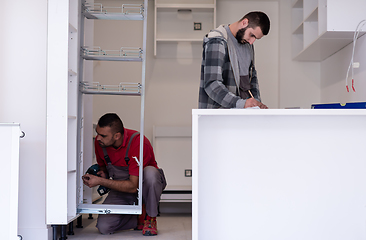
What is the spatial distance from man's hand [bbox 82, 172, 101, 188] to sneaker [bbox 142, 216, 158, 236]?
17.0 inches

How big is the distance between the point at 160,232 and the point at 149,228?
0.47 feet

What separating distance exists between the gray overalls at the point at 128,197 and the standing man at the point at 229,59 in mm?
749

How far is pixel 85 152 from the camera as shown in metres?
3.01

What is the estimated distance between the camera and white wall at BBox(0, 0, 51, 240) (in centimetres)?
238

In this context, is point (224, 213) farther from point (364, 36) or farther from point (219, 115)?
point (364, 36)

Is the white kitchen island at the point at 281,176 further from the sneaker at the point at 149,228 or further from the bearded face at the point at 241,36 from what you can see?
the sneaker at the point at 149,228

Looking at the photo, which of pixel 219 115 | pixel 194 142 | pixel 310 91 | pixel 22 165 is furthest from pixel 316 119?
pixel 310 91

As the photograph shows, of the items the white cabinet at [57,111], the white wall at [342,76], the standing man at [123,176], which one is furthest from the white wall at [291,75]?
the white cabinet at [57,111]

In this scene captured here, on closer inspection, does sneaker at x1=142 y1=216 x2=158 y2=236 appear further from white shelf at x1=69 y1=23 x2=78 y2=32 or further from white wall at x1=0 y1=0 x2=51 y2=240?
white shelf at x1=69 y1=23 x2=78 y2=32

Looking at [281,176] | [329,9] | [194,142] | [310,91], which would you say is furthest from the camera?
[310,91]

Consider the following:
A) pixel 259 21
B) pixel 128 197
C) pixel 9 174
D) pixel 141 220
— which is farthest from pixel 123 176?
pixel 259 21

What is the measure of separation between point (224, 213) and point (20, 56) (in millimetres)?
1546

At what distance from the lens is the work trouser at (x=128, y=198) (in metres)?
2.74

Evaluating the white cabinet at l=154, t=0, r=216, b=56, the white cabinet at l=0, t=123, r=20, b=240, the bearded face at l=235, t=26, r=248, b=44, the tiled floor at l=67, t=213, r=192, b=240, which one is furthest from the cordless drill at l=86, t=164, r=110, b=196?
the white cabinet at l=154, t=0, r=216, b=56
